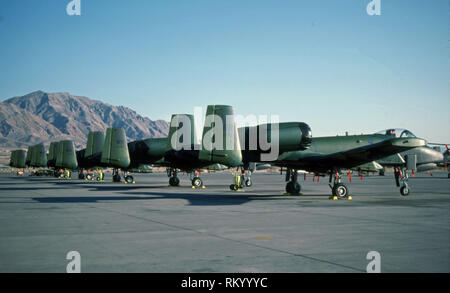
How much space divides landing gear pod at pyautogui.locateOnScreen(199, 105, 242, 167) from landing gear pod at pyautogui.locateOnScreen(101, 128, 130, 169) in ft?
71.1

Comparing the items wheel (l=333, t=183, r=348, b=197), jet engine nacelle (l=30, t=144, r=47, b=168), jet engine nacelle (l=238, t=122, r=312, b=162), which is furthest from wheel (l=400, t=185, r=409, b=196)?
jet engine nacelle (l=30, t=144, r=47, b=168)

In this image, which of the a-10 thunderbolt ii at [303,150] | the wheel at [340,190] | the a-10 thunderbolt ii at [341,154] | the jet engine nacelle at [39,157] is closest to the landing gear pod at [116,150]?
the a-10 thunderbolt ii at [303,150]

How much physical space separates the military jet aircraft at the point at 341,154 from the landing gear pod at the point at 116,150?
18.6m

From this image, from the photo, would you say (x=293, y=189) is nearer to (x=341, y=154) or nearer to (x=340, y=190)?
(x=340, y=190)

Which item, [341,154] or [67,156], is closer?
[341,154]

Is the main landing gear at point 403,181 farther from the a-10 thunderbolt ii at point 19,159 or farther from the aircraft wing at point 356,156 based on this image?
the a-10 thunderbolt ii at point 19,159

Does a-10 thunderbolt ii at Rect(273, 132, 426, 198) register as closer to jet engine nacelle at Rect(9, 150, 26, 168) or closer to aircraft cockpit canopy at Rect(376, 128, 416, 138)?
aircraft cockpit canopy at Rect(376, 128, 416, 138)

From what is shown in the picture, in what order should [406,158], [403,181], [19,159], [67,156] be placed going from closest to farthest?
[403,181] → [406,158] → [67,156] → [19,159]

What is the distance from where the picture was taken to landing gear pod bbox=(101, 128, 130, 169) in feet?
129

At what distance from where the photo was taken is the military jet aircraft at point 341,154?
21547 mm

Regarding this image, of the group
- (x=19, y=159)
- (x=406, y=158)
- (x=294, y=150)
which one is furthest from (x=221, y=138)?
→ (x=19, y=159)

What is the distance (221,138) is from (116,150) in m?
22.6

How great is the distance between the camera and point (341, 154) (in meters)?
22.5

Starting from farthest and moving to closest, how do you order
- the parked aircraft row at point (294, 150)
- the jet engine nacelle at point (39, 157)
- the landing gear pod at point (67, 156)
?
the jet engine nacelle at point (39, 157)
the landing gear pod at point (67, 156)
the parked aircraft row at point (294, 150)
